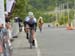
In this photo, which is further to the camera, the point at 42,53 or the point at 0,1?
the point at 42,53

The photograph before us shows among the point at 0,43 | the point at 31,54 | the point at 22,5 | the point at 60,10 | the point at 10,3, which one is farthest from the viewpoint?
the point at 60,10

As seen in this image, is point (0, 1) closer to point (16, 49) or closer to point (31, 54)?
point (31, 54)

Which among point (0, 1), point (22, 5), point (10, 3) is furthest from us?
point (22, 5)

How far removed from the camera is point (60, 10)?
13150cm

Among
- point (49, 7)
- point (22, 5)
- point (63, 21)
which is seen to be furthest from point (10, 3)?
point (49, 7)

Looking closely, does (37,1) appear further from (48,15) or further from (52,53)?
(52,53)

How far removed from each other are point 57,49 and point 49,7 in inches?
4836

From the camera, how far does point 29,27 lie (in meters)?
23.5

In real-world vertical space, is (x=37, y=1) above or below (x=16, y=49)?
above

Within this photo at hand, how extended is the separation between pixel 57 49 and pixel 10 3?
14.8 feet

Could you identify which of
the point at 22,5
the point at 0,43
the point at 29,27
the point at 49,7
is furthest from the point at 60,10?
the point at 0,43

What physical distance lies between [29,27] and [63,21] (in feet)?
243

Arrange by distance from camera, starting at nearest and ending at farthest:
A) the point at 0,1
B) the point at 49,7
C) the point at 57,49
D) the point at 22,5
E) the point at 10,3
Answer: the point at 0,1, the point at 10,3, the point at 57,49, the point at 22,5, the point at 49,7

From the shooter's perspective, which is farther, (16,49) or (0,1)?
(16,49)
